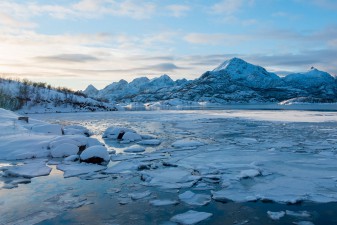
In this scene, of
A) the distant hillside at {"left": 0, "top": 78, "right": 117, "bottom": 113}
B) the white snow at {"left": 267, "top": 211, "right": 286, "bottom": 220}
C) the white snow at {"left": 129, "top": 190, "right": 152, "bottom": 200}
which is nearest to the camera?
the white snow at {"left": 267, "top": 211, "right": 286, "bottom": 220}

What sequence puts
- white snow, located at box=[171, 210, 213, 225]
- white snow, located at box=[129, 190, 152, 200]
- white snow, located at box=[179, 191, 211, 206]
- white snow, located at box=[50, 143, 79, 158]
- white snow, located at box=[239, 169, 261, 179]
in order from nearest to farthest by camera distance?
white snow, located at box=[171, 210, 213, 225], white snow, located at box=[179, 191, 211, 206], white snow, located at box=[129, 190, 152, 200], white snow, located at box=[239, 169, 261, 179], white snow, located at box=[50, 143, 79, 158]

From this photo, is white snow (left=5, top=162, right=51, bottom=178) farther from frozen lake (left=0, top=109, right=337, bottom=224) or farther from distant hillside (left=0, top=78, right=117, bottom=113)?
distant hillside (left=0, top=78, right=117, bottom=113)

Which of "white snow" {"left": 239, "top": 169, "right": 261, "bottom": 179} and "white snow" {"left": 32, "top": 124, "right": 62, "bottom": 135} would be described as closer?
"white snow" {"left": 239, "top": 169, "right": 261, "bottom": 179}

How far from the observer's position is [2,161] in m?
13.3

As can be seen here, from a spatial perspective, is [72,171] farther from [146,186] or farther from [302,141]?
[302,141]

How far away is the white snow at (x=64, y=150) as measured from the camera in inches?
572

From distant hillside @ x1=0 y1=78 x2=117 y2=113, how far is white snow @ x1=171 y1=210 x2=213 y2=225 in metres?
58.2

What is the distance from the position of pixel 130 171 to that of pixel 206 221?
5.26 m

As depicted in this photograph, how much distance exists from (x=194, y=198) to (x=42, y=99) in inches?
2683

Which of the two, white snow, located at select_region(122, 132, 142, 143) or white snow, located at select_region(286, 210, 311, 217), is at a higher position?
white snow, located at select_region(122, 132, 142, 143)

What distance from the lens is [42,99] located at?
70.0 metres

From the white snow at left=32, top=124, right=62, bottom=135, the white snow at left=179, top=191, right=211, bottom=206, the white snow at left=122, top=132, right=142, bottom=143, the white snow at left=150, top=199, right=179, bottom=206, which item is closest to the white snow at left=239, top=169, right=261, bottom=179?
the white snow at left=179, top=191, right=211, bottom=206

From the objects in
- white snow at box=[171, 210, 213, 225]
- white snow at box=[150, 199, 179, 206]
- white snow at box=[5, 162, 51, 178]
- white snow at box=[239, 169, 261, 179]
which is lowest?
white snow at box=[150, 199, 179, 206]

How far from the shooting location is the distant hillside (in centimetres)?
6443
